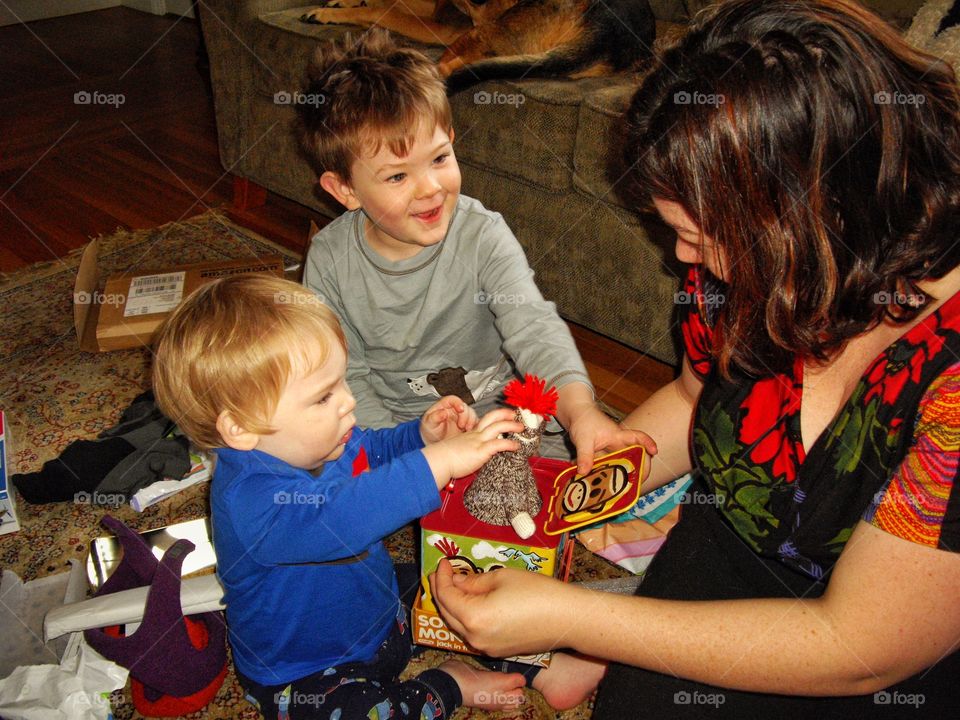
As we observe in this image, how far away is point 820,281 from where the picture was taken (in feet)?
2.23

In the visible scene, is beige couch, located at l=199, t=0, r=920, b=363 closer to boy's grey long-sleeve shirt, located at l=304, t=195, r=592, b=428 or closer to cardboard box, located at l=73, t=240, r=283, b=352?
boy's grey long-sleeve shirt, located at l=304, t=195, r=592, b=428

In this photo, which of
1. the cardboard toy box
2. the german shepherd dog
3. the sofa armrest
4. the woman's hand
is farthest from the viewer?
the sofa armrest

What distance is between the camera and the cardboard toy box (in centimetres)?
88

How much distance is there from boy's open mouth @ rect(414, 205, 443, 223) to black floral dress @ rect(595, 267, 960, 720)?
435mm

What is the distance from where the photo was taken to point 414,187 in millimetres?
1187

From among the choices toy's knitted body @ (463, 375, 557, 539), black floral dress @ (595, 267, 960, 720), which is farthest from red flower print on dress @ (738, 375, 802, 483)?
toy's knitted body @ (463, 375, 557, 539)

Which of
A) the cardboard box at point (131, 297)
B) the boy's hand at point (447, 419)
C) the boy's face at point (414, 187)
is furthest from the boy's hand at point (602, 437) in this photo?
the cardboard box at point (131, 297)

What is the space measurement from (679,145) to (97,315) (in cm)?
168

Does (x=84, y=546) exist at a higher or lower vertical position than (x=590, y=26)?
lower

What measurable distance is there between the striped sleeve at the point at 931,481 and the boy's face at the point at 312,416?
54cm

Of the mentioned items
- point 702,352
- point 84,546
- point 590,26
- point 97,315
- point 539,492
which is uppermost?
point 590,26

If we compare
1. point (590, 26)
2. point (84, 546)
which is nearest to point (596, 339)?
point (590, 26)

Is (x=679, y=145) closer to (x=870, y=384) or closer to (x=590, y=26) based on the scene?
(x=870, y=384)

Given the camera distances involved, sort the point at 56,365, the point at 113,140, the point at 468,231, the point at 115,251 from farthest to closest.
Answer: the point at 113,140, the point at 115,251, the point at 56,365, the point at 468,231
